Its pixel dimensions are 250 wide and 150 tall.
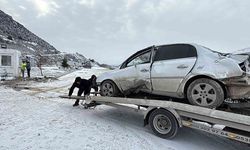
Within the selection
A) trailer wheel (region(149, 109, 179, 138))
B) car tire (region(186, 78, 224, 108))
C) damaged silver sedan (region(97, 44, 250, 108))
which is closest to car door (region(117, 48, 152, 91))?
damaged silver sedan (region(97, 44, 250, 108))

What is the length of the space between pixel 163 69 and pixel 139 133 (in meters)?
1.69

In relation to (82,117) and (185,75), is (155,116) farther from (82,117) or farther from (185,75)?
(82,117)

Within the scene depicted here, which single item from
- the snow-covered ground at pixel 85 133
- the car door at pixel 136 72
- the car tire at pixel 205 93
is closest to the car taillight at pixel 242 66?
the car tire at pixel 205 93

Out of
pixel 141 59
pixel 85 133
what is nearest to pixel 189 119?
pixel 141 59

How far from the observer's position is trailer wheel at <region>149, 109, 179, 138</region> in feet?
18.6

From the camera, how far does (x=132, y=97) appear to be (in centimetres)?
713

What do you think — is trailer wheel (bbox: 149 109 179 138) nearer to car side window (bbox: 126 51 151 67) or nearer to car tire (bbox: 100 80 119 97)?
car side window (bbox: 126 51 151 67)

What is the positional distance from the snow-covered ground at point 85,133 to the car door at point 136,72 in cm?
111

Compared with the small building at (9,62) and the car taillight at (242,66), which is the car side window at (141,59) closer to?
the car taillight at (242,66)

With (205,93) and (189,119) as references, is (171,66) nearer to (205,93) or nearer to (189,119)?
(205,93)

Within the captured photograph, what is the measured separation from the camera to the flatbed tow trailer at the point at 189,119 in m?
4.82

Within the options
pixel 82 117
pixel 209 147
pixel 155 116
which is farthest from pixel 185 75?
pixel 82 117

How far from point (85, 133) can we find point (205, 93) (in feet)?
9.48

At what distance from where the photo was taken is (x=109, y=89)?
748 centimetres
